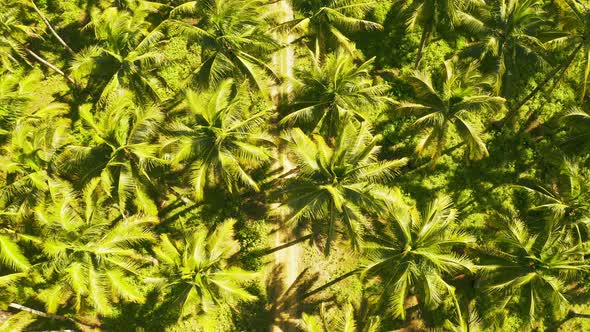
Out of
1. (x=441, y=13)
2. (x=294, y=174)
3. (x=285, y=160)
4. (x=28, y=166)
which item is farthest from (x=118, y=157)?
(x=441, y=13)

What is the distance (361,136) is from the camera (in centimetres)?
1545

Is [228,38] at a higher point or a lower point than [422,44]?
lower

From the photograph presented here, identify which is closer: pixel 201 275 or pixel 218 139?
pixel 201 275

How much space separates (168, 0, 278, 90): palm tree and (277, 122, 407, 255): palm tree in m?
4.85

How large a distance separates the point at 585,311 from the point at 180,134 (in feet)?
68.3

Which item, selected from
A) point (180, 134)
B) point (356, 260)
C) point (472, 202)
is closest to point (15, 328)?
point (180, 134)

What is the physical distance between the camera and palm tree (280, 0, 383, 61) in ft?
59.8

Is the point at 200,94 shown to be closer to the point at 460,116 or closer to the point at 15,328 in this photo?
the point at 460,116

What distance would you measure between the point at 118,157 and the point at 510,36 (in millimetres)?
18116

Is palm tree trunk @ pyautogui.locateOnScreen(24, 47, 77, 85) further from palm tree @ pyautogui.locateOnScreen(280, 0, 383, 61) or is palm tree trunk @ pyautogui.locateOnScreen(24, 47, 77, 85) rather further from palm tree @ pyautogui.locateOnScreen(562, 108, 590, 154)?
palm tree @ pyautogui.locateOnScreen(562, 108, 590, 154)

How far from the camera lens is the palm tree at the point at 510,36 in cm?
1766

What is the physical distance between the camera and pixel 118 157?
1508 cm

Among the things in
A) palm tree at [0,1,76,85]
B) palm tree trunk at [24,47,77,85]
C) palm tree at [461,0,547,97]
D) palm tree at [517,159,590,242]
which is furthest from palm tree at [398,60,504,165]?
palm tree at [0,1,76,85]

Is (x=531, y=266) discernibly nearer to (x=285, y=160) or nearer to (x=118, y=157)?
(x=285, y=160)
